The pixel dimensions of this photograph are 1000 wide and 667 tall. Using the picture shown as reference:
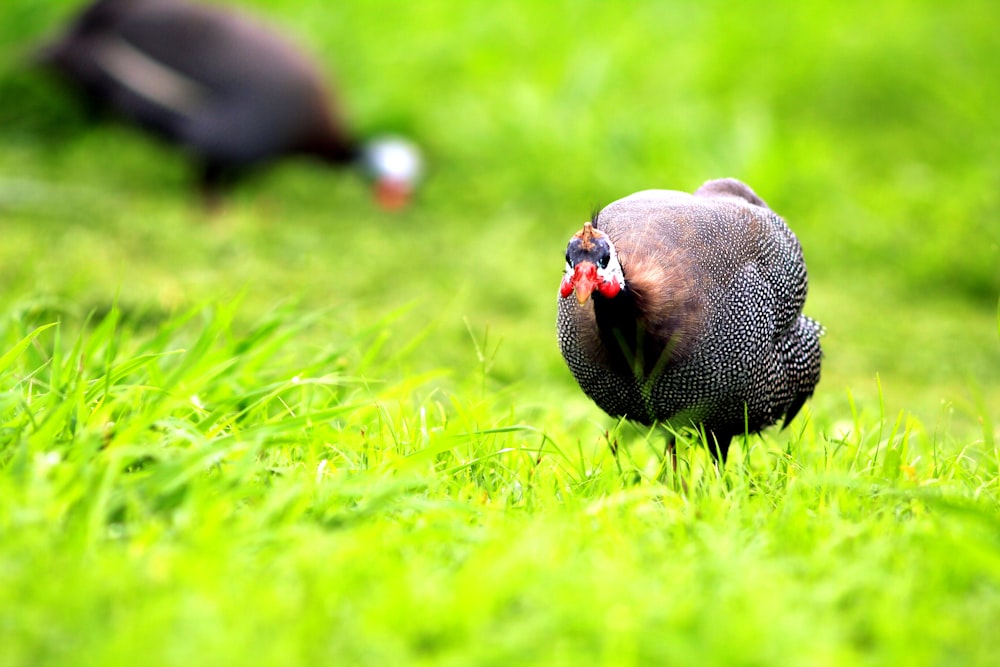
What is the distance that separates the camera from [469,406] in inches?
113

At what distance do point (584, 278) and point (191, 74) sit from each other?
446cm

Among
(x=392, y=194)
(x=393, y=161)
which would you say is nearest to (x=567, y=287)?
(x=392, y=194)

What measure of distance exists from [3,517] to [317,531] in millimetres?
516

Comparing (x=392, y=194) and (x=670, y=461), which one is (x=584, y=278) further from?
(x=392, y=194)

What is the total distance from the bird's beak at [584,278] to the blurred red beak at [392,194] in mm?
4244

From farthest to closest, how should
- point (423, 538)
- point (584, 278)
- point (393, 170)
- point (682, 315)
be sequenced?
1. point (393, 170)
2. point (682, 315)
3. point (584, 278)
4. point (423, 538)

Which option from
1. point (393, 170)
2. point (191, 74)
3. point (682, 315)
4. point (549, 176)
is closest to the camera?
point (682, 315)

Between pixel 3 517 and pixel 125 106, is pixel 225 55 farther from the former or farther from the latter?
pixel 3 517

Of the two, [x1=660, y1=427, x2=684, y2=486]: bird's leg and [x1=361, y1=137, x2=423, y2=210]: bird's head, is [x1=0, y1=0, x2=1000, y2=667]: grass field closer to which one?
[x1=660, y1=427, x2=684, y2=486]: bird's leg

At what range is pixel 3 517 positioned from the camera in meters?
1.95

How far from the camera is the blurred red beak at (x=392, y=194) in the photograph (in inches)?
269

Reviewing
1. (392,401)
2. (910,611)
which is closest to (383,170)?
(392,401)

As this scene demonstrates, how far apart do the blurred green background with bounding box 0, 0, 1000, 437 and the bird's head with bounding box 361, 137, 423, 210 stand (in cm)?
14

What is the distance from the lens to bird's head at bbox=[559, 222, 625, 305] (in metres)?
2.69
